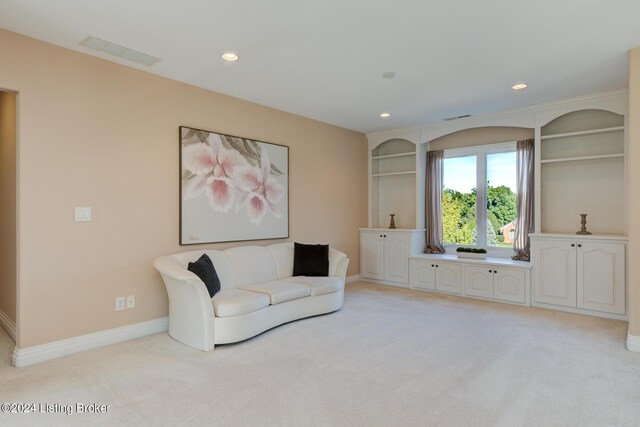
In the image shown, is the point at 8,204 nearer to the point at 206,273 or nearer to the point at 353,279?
the point at 206,273

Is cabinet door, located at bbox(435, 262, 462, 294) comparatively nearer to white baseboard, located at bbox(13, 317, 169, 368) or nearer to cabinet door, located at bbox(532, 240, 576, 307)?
cabinet door, located at bbox(532, 240, 576, 307)

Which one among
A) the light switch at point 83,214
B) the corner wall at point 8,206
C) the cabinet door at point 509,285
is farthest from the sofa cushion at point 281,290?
the cabinet door at point 509,285

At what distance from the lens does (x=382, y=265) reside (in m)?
6.17

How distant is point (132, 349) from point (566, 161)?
5.45 meters

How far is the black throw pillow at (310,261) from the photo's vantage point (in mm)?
4781

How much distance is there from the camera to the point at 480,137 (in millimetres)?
5719

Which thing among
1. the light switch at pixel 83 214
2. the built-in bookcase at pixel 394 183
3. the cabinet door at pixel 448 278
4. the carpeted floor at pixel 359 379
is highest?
the built-in bookcase at pixel 394 183

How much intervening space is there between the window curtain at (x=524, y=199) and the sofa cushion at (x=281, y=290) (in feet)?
10.2

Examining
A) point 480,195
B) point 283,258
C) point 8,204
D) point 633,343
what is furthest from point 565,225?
point 8,204

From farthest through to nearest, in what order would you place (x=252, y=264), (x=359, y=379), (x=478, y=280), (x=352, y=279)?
(x=352, y=279), (x=478, y=280), (x=252, y=264), (x=359, y=379)

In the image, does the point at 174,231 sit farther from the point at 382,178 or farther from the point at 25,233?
the point at 382,178

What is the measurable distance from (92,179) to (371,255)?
4281 mm

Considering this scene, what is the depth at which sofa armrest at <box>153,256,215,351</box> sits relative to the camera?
10.6 feet

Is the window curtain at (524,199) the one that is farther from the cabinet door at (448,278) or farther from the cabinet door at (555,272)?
the cabinet door at (448,278)
